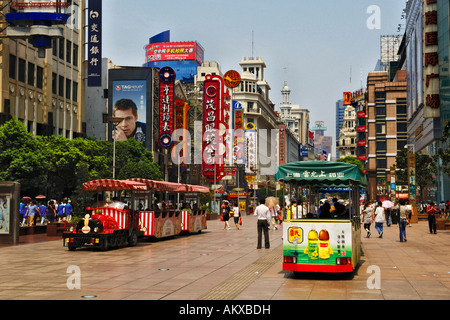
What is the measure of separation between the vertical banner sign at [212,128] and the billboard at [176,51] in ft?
211

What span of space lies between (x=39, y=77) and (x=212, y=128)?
32.3 metres

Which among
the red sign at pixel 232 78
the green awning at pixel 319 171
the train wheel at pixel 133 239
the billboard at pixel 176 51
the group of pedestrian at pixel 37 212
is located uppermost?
the billboard at pixel 176 51

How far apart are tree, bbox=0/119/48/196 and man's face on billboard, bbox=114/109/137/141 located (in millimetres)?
40614

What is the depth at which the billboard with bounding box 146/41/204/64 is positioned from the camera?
152750mm

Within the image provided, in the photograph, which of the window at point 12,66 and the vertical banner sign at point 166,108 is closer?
the window at point 12,66

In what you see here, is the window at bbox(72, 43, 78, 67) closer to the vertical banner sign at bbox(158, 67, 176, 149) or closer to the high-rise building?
the high-rise building

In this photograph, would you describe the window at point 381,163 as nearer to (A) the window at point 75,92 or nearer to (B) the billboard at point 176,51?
(B) the billboard at point 176,51

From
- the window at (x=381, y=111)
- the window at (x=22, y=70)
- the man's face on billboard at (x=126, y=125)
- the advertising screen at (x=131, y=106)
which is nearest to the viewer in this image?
the window at (x=22, y=70)

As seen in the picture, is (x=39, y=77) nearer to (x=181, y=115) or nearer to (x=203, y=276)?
(x=181, y=115)

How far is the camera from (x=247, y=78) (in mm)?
164875

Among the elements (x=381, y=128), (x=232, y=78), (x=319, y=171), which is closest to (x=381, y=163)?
(x=381, y=128)

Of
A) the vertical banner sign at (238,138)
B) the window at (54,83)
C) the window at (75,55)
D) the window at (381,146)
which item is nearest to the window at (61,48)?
the window at (54,83)

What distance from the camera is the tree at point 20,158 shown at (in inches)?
1790

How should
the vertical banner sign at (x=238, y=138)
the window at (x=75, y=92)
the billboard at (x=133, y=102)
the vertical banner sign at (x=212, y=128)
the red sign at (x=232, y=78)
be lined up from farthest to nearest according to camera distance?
the vertical banner sign at (x=238, y=138)
the red sign at (x=232, y=78)
the billboard at (x=133, y=102)
the vertical banner sign at (x=212, y=128)
the window at (x=75, y=92)
